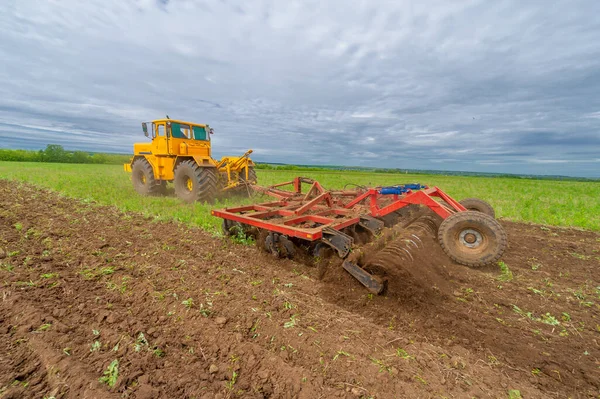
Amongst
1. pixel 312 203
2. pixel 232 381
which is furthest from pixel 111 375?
pixel 312 203

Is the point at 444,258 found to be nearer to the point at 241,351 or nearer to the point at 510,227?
the point at 241,351

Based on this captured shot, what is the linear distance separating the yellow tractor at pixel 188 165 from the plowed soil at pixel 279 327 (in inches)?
162

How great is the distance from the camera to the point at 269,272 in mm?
4012

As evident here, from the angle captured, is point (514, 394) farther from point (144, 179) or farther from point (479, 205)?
point (144, 179)

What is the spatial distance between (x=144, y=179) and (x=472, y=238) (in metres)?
11.2

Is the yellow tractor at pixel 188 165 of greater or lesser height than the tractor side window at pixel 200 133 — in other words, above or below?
below

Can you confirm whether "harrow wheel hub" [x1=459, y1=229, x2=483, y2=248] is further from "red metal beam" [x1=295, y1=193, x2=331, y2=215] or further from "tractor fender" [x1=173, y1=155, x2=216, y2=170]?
"tractor fender" [x1=173, y1=155, x2=216, y2=170]

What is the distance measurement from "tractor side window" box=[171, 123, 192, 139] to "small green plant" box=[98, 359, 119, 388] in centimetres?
834

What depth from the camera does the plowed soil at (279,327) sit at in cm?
209

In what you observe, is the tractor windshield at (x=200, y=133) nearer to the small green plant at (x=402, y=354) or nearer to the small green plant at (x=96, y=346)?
the small green plant at (x=96, y=346)

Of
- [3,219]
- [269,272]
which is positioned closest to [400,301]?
[269,272]

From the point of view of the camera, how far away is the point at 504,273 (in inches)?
165

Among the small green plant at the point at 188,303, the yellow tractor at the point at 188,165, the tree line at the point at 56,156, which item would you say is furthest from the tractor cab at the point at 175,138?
the tree line at the point at 56,156

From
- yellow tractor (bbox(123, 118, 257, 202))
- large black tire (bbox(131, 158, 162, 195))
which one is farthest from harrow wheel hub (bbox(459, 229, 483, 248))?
large black tire (bbox(131, 158, 162, 195))
